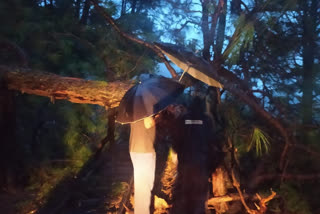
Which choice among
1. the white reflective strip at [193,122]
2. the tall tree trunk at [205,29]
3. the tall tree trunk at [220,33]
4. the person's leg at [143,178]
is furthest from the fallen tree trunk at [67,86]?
the tall tree trunk at [220,33]

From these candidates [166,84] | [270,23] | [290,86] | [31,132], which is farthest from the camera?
[31,132]

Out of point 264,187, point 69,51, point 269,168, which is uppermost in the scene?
point 69,51

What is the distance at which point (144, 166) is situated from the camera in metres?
3.26

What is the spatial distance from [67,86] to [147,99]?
2.15m

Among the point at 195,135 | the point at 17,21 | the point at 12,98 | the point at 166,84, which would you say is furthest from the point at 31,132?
the point at 166,84

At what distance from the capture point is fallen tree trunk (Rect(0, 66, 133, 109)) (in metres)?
4.34

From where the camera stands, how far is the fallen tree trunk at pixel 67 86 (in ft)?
14.3

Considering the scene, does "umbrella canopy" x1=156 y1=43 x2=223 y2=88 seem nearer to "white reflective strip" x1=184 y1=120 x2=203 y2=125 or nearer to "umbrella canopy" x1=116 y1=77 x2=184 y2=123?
"umbrella canopy" x1=116 y1=77 x2=184 y2=123

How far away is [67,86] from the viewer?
455 centimetres

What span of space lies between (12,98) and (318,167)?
6.15 m

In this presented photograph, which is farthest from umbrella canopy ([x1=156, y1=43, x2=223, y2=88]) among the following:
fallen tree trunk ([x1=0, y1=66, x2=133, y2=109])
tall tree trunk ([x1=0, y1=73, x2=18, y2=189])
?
tall tree trunk ([x1=0, y1=73, x2=18, y2=189])

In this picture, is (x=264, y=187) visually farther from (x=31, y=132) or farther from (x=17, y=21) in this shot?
(x=31, y=132)

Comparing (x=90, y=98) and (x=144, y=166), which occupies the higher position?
(x=90, y=98)

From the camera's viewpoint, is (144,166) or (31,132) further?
(31,132)
